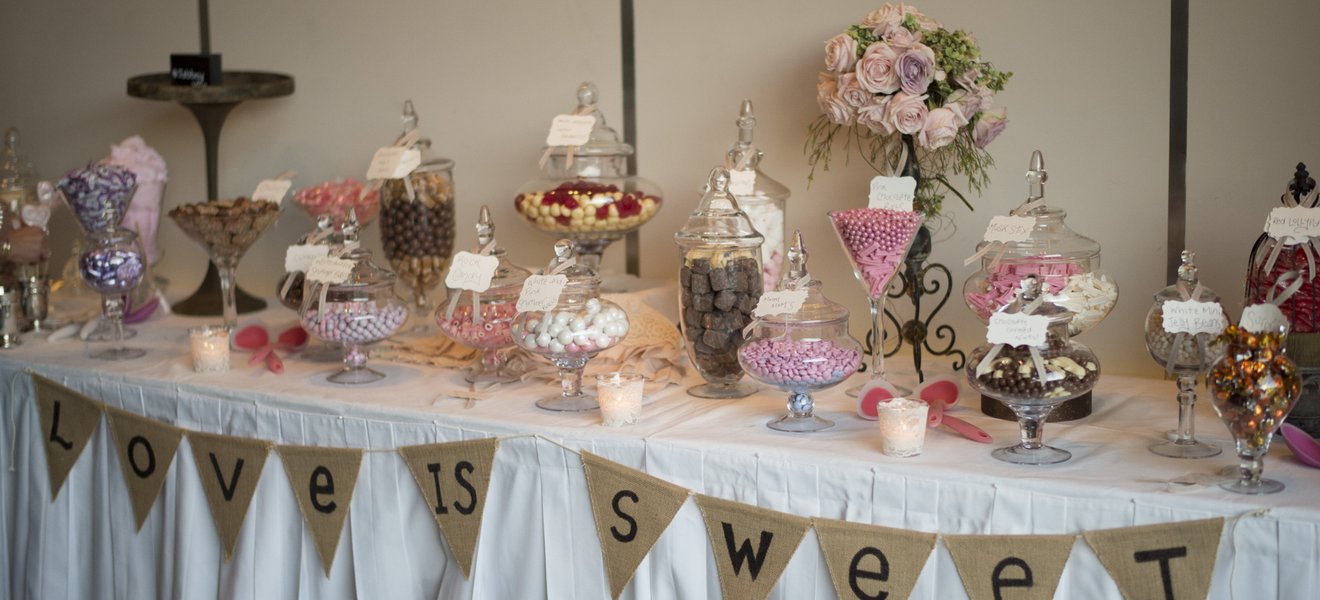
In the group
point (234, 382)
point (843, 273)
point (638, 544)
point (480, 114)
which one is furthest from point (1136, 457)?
point (480, 114)

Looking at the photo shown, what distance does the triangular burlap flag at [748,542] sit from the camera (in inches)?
66.7

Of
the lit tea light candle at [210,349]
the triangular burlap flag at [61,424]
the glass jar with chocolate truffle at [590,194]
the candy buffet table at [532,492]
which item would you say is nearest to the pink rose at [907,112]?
the candy buffet table at [532,492]

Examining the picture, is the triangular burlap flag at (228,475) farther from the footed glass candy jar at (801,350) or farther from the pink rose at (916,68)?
the pink rose at (916,68)

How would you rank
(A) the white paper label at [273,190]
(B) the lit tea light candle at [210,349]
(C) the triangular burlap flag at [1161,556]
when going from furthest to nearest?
1. (A) the white paper label at [273,190]
2. (B) the lit tea light candle at [210,349]
3. (C) the triangular burlap flag at [1161,556]

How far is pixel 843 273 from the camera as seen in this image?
2529mm

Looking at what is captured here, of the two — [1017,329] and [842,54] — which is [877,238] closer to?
[842,54]

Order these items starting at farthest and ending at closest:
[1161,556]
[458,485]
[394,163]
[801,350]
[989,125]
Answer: [394,163] < [989,125] < [458,485] < [801,350] < [1161,556]

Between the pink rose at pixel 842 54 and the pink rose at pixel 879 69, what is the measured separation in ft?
0.10

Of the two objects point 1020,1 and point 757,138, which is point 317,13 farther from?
point 1020,1

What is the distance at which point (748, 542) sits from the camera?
68.3 inches

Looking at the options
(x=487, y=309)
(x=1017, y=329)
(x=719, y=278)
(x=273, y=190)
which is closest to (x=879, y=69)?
(x=719, y=278)

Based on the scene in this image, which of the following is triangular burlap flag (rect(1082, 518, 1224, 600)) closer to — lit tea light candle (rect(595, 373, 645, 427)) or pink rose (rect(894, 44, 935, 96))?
lit tea light candle (rect(595, 373, 645, 427))

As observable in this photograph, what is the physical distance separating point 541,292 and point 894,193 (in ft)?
2.02

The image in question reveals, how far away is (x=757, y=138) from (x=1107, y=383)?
0.86 m
